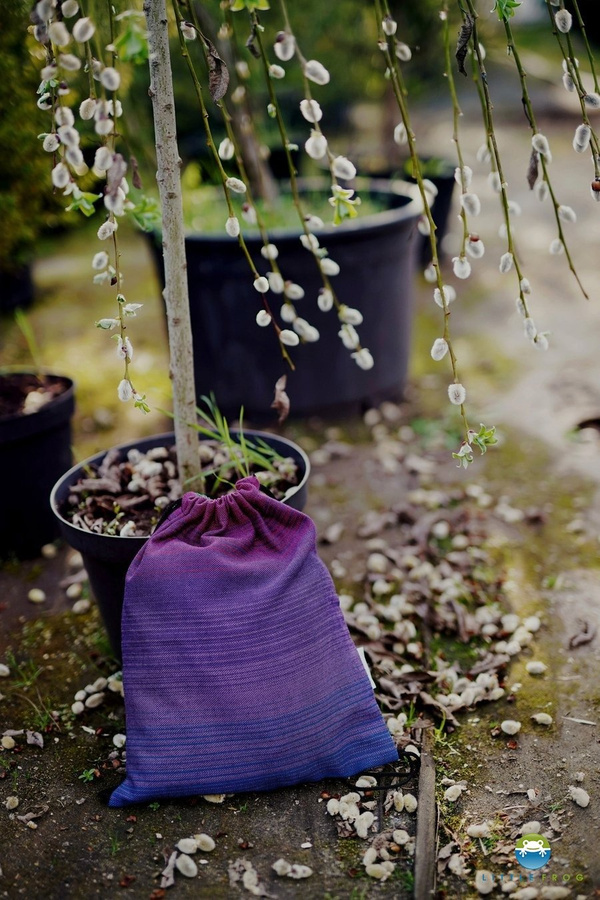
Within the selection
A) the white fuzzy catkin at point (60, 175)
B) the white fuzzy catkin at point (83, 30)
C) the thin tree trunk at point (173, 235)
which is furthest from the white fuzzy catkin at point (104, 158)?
the thin tree trunk at point (173, 235)

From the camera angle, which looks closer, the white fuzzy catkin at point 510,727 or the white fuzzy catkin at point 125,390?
the white fuzzy catkin at point 125,390

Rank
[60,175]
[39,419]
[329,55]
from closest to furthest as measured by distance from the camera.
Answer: [60,175]
[39,419]
[329,55]

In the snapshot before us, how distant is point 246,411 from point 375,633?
55.1 inches

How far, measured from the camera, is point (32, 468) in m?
2.41

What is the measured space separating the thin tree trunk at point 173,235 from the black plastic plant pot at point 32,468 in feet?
2.16

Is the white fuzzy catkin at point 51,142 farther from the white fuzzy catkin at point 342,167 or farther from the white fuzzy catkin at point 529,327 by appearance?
the white fuzzy catkin at point 529,327

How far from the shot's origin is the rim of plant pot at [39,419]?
2.29 meters

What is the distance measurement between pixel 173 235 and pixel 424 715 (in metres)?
1.22

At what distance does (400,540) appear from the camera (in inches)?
101

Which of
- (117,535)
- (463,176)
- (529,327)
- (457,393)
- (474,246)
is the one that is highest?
(463,176)

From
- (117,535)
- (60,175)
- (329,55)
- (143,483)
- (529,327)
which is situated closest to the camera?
(60,175)

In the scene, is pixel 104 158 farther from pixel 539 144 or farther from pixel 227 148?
pixel 539 144

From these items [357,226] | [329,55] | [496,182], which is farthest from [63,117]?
[329,55]

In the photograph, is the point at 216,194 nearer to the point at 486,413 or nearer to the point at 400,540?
the point at 486,413
